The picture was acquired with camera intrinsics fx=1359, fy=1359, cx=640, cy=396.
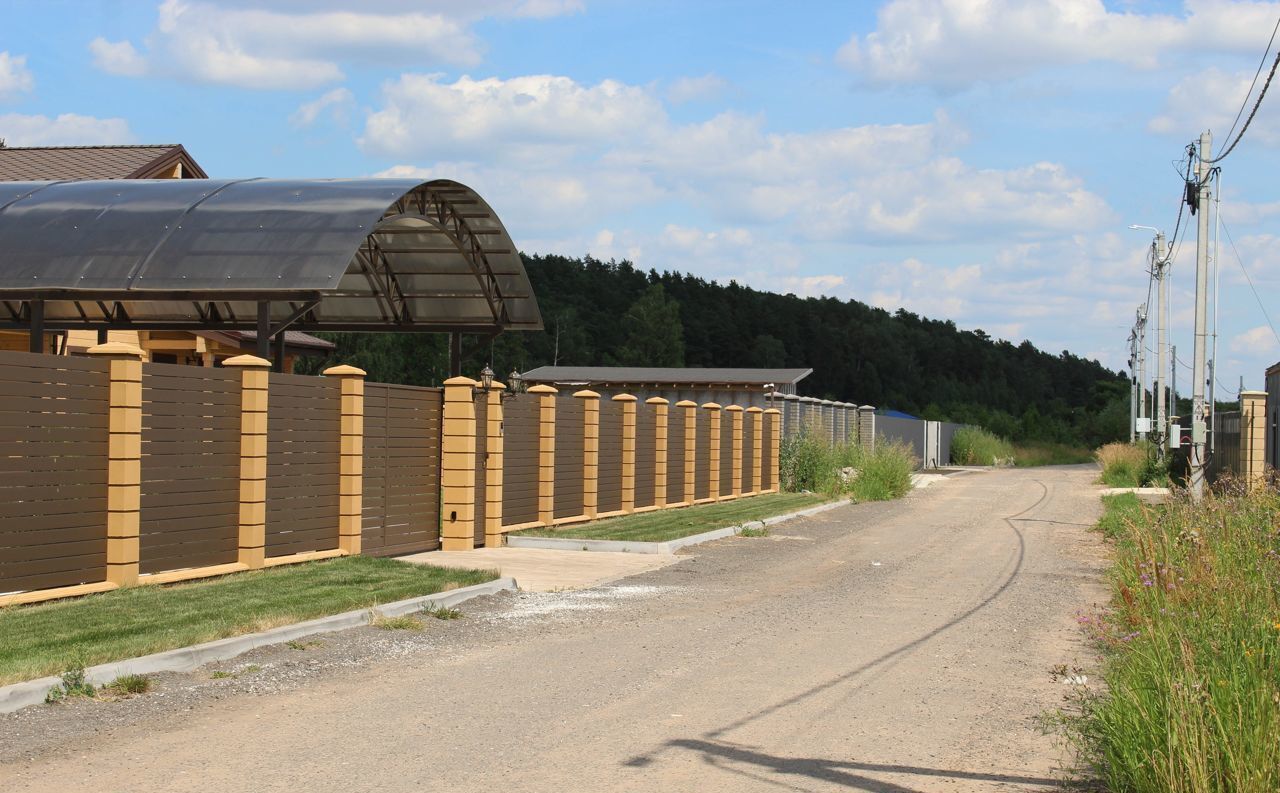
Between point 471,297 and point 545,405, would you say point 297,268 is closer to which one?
point 545,405

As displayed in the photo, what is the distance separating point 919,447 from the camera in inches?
2323

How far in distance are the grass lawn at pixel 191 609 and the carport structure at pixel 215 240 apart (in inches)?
196

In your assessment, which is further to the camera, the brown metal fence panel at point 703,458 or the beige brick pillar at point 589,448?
the brown metal fence panel at point 703,458

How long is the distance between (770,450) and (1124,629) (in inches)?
1022

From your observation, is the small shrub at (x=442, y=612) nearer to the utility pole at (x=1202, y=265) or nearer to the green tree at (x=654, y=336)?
the utility pole at (x=1202, y=265)

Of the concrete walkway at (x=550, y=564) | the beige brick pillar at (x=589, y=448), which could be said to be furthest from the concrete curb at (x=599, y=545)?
the beige brick pillar at (x=589, y=448)

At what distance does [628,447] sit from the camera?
1020 inches

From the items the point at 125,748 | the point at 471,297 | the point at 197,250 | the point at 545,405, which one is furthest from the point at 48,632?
the point at 471,297

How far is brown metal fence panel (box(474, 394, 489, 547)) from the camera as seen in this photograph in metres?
19.3

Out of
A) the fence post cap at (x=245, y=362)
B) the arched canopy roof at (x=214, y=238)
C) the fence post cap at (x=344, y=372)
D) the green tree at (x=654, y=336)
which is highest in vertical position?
the green tree at (x=654, y=336)

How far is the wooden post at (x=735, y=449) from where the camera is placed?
3331cm

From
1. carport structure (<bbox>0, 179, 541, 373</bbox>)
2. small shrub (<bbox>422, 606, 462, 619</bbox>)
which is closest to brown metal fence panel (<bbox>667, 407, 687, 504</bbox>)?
carport structure (<bbox>0, 179, 541, 373</bbox>)

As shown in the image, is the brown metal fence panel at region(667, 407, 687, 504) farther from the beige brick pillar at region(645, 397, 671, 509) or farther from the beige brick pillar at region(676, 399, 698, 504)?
the beige brick pillar at region(645, 397, 671, 509)

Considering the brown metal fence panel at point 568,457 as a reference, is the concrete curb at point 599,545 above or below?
below
